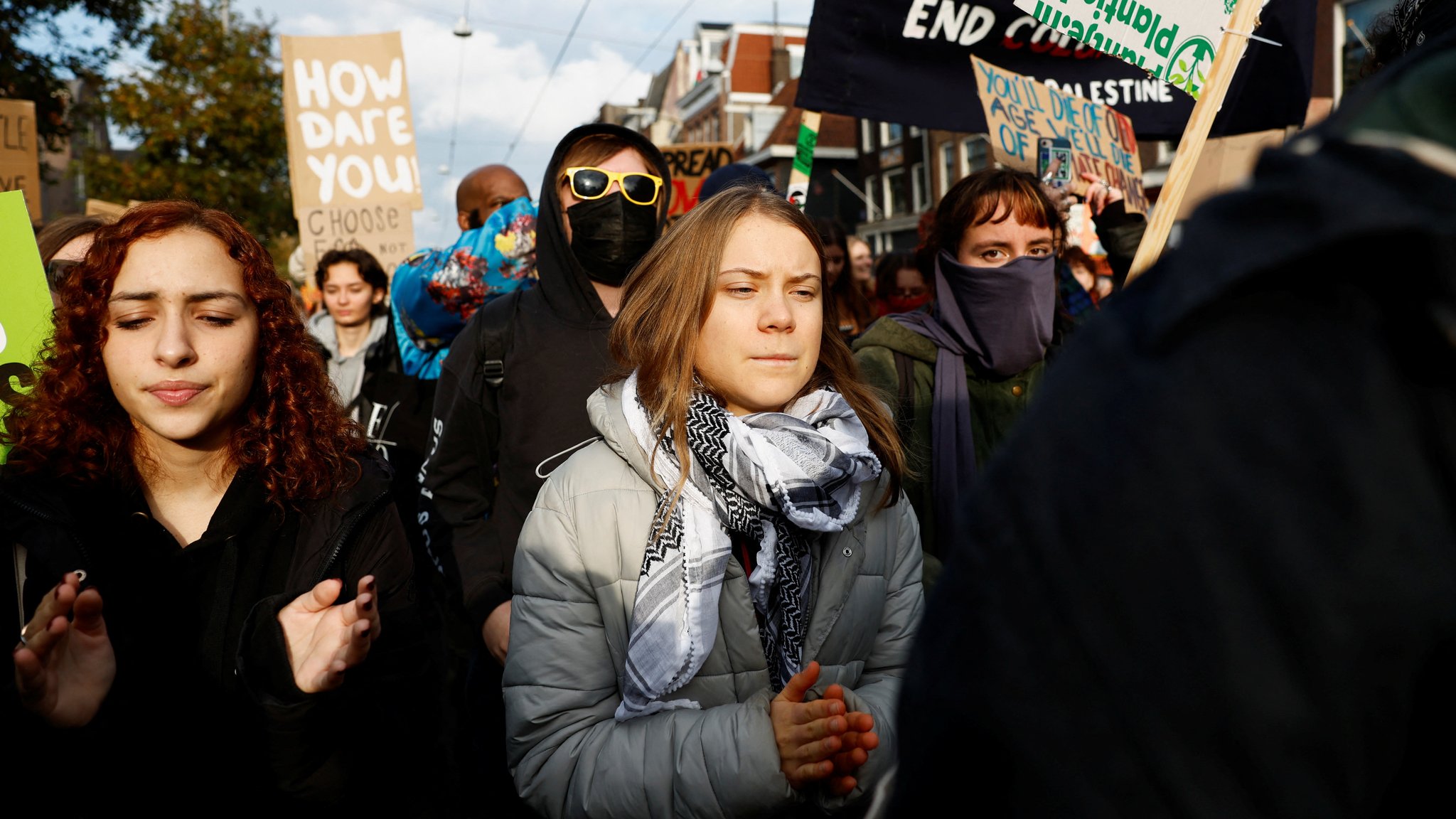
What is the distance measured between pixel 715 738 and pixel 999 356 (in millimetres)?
1851

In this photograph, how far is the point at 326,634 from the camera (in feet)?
6.05

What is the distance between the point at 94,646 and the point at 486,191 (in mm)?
3407

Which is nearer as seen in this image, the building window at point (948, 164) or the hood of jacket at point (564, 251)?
the hood of jacket at point (564, 251)

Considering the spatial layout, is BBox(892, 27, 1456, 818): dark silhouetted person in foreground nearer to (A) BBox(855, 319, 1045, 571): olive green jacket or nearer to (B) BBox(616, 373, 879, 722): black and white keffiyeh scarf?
(B) BBox(616, 373, 879, 722): black and white keffiyeh scarf

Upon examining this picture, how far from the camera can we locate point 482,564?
2928 mm

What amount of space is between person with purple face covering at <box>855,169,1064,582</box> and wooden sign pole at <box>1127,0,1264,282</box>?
0.83 m

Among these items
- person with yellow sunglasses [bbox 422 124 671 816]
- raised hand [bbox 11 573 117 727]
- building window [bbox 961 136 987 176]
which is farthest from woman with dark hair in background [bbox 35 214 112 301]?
building window [bbox 961 136 987 176]

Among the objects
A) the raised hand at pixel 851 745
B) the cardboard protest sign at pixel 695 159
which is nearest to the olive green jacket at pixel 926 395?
the raised hand at pixel 851 745

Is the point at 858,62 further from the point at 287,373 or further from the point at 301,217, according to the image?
the point at 301,217

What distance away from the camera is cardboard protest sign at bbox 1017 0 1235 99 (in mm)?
3059

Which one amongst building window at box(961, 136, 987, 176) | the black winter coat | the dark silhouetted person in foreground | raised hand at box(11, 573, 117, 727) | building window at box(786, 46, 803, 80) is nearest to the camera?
the dark silhouetted person in foreground

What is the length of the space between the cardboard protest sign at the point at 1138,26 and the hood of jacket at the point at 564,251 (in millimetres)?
1276

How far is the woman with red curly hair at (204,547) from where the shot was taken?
181cm

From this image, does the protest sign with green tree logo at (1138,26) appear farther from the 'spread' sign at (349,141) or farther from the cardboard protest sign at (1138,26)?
the 'spread' sign at (349,141)
